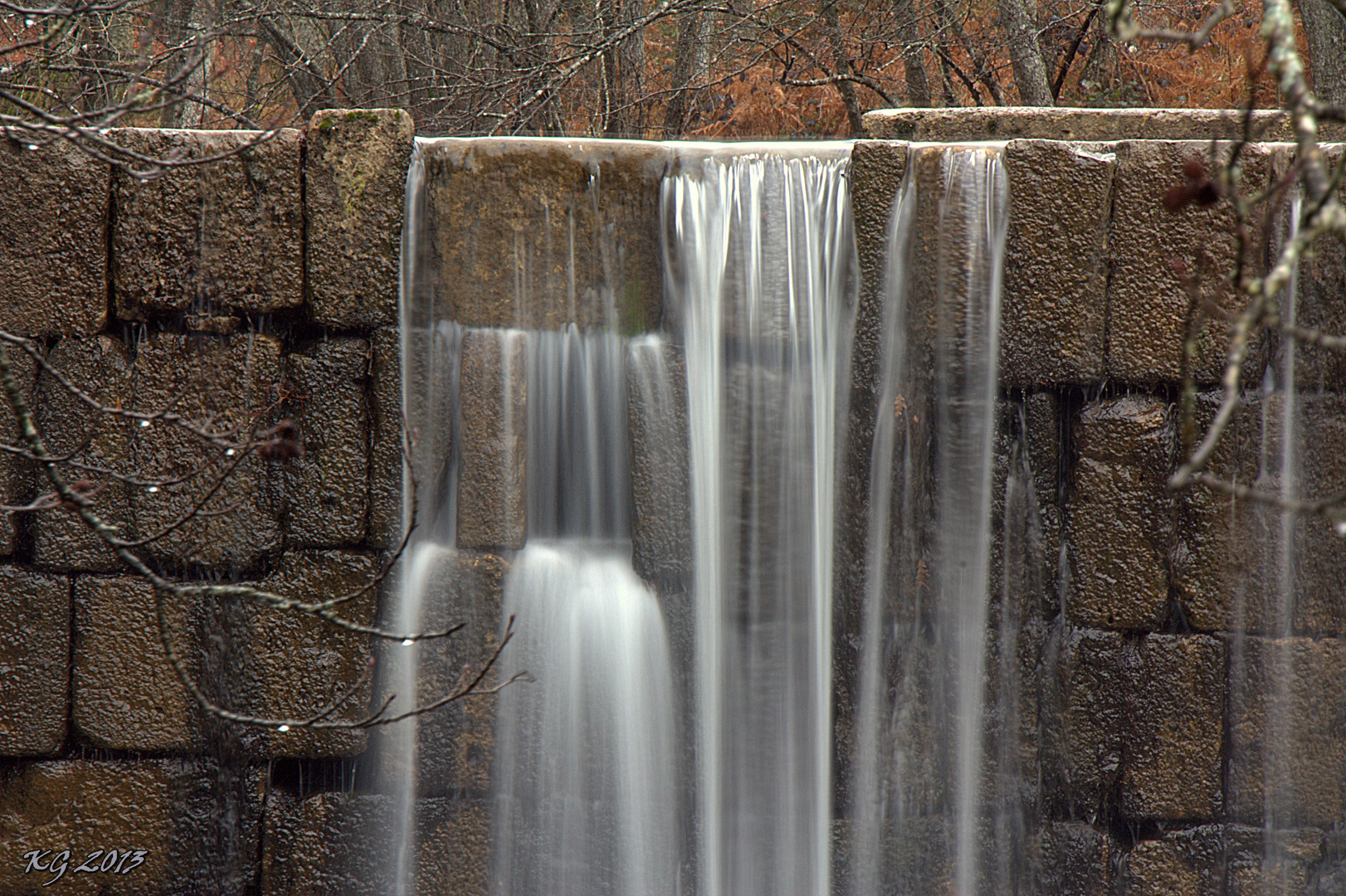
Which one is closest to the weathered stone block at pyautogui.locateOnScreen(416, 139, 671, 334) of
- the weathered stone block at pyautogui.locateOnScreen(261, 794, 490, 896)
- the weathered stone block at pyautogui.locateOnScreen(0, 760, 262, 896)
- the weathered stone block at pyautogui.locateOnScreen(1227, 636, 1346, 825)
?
the weathered stone block at pyautogui.locateOnScreen(261, 794, 490, 896)

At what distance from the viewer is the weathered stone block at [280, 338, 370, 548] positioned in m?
3.37

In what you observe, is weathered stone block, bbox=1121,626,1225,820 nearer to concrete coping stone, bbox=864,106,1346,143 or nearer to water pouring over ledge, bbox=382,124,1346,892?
water pouring over ledge, bbox=382,124,1346,892

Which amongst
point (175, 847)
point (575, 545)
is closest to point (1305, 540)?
point (575, 545)

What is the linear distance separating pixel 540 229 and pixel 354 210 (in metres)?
0.55

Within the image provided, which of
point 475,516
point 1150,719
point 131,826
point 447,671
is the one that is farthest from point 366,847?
point 1150,719

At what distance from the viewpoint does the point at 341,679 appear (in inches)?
134

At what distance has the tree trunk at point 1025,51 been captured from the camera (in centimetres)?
610

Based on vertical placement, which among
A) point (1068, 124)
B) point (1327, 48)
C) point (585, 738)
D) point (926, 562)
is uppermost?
point (1327, 48)

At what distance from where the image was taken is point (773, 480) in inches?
138

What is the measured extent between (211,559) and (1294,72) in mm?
3034

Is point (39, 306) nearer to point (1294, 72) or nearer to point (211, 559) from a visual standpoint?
point (211, 559)

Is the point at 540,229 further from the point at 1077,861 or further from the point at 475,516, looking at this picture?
the point at 1077,861

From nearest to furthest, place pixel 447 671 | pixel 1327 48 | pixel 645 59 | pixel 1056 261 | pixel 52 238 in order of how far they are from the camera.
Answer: pixel 52 238 → pixel 1056 261 → pixel 447 671 → pixel 1327 48 → pixel 645 59

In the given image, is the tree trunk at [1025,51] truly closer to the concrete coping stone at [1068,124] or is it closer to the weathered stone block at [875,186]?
the concrete coping stone at [1068,124]
